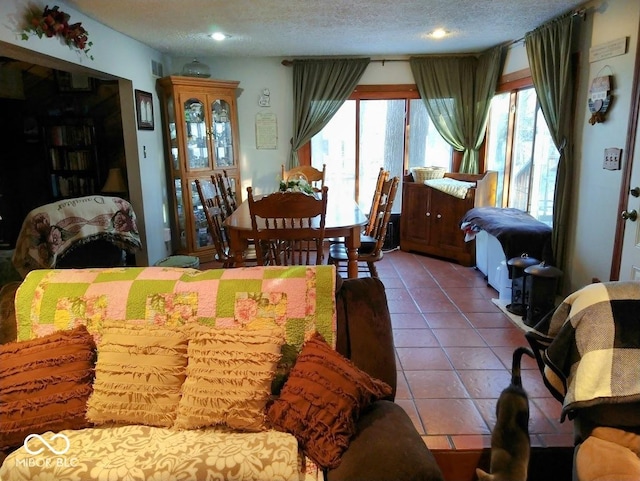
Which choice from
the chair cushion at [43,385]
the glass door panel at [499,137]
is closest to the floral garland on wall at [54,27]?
the chair cushion at [43,385]

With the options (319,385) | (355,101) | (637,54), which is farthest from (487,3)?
(319,385)

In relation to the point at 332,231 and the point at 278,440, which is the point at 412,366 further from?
the point at 278,440

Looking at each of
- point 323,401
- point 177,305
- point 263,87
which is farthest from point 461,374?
point 263,87

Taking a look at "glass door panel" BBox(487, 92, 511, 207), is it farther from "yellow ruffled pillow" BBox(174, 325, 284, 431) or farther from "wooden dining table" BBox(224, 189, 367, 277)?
"yellow ruffled pillow" BBox(174, 325, 284, 431)

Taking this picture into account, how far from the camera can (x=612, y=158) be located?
2963mm

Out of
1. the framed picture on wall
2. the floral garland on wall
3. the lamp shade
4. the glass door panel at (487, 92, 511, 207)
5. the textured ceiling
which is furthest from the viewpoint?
the glass door panel at (487, 92, 511, 207)

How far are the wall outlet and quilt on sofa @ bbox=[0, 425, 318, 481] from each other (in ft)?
8.71

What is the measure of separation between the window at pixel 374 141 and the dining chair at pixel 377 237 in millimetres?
2047

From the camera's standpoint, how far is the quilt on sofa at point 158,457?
135cm

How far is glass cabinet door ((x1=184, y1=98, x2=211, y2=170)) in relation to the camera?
4.93m

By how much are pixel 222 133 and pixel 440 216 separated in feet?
8.35

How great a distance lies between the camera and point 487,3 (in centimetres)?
322

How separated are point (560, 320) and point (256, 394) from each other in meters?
1.07

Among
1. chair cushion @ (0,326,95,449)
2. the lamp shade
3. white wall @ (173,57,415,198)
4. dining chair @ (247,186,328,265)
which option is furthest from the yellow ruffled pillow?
white wall @ (173,57,415,198)
